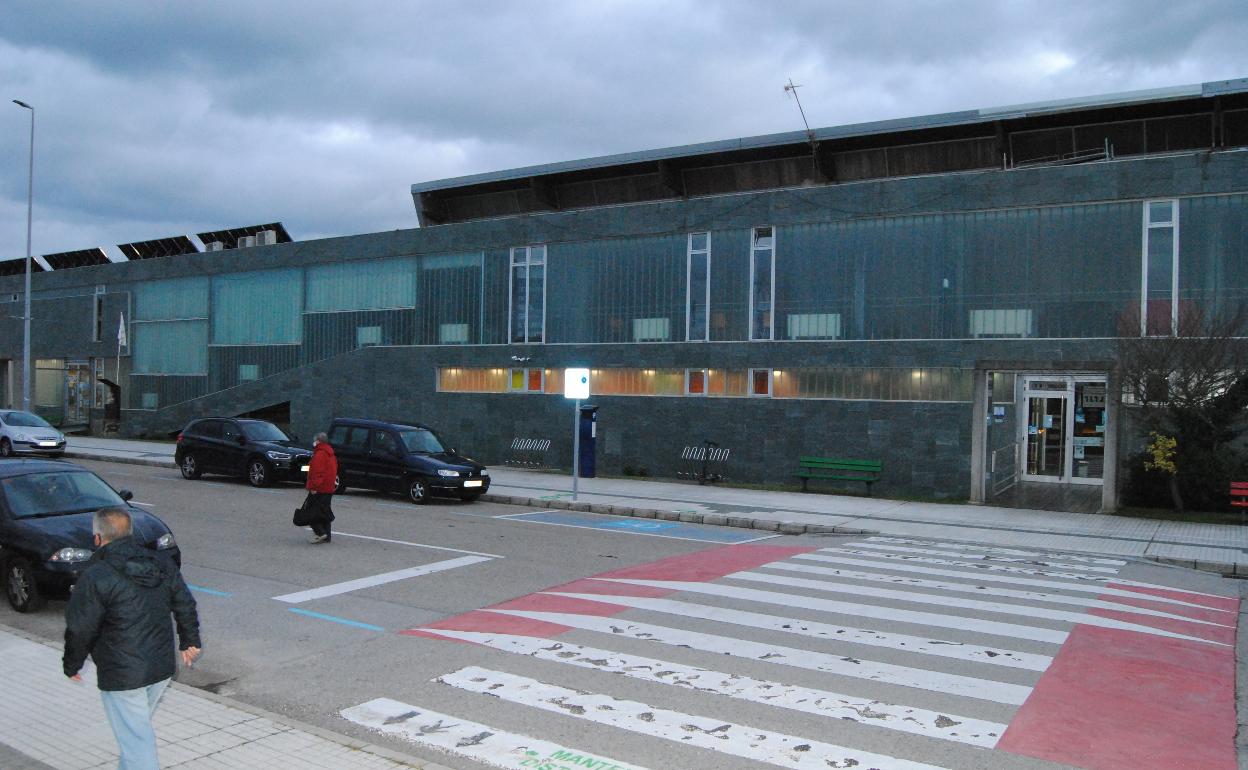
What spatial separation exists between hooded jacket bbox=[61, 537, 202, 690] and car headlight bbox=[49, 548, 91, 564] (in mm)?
5369

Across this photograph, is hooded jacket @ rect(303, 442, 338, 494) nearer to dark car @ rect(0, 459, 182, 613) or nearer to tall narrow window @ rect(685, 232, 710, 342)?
dark car @ rect(0, 459, 182, 613)

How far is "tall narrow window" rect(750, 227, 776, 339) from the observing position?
24.8 m

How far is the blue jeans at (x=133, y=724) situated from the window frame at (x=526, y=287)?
2430 centimetres

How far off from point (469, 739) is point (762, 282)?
66.1 feet

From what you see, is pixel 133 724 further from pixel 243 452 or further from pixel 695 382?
pixel 695 382

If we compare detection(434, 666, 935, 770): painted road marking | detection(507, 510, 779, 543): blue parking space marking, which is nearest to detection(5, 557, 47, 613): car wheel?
detection(434, 666, 935, 770): painted road marking

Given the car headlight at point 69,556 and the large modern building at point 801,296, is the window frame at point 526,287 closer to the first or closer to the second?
the large modern building at point 801,296

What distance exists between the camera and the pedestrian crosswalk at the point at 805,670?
6.08 m

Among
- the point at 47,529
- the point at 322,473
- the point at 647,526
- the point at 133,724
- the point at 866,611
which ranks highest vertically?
the point at 322,473

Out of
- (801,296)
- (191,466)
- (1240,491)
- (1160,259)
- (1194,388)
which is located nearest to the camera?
(1240,491)

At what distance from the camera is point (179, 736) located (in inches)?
235

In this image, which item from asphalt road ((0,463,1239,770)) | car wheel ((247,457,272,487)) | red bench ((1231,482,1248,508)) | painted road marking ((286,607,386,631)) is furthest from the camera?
car wheel ((247,457,272,487))

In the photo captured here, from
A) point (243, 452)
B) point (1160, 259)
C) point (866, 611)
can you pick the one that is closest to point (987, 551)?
point (866, 611)

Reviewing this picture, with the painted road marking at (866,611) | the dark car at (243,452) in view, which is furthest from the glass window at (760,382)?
the painted road marking at (866,611)
